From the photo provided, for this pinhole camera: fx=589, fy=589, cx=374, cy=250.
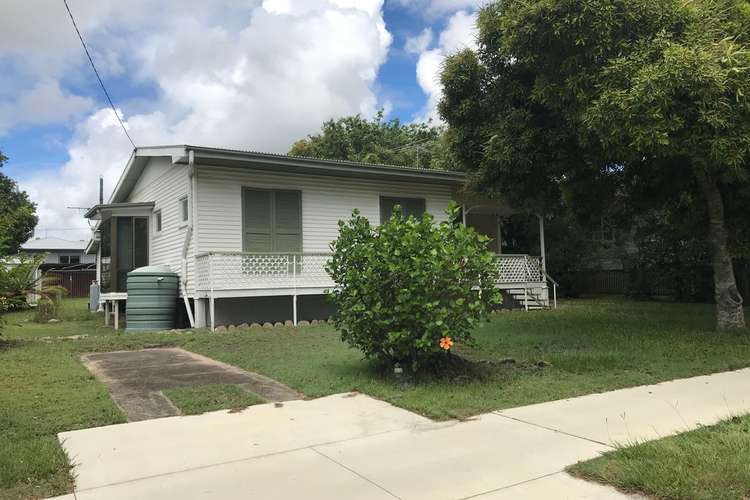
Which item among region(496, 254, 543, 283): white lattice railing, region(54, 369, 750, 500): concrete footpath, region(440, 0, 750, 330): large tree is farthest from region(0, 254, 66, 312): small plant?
region(496, 254, 543, 283): white lattice railing

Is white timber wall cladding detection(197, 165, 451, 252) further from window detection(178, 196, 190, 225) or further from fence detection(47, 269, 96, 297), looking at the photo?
fence detection(47, 269, 96, 297)

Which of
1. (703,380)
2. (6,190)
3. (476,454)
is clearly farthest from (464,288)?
(6,190)

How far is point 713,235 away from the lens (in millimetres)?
11055

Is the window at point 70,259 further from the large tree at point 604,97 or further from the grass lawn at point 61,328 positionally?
the large tree at point 604,97

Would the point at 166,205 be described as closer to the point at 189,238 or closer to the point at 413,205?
the point at 189,238

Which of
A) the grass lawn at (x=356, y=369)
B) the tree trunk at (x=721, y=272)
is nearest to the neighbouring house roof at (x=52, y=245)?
the grass lawn at (x=356, y=369)

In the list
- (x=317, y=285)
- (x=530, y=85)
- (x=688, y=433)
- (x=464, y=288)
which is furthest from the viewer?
(x=317, y=285)

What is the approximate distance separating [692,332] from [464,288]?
650 cm

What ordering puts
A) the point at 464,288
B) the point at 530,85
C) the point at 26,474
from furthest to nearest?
1. the point at 530,85
2. the point at 464,288
3. the point at 26,474

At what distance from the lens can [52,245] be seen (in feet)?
168

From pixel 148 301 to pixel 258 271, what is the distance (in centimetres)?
261

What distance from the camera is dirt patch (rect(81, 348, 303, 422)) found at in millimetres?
6375

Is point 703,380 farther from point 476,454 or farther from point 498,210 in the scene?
point 498,210

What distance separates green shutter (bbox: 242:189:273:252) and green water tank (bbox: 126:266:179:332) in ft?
6.89
